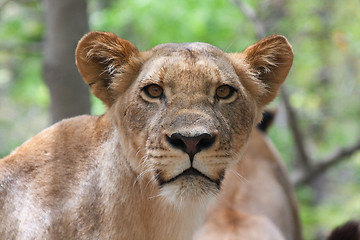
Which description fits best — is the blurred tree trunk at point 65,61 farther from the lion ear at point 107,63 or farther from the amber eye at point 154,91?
the amber eye at point 154,91

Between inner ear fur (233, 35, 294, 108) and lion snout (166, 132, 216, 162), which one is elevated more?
inner ear fur (233, 35, 294, 108)

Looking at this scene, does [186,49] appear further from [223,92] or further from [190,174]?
[190,174]

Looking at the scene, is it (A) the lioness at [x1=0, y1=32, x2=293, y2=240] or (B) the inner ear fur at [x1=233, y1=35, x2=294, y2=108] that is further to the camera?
(B) the inner ear fur at [x1=233, y1=35, x2=294, y2=108]

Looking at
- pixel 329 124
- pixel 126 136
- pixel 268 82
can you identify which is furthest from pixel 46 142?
A: pixel 329 124

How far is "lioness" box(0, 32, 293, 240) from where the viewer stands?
267cm

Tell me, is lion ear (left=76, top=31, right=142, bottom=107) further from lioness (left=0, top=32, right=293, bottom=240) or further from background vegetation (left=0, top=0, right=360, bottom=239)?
background vegetation (left=0, top=0, right=360, bottom=239)

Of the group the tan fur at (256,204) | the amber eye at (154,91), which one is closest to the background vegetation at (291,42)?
the tan fur at (256,204)

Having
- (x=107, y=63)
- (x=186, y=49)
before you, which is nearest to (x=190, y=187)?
(x=186, y=49)

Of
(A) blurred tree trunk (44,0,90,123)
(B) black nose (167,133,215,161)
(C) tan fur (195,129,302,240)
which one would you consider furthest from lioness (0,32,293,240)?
(A) blurred tree trunk (44,0,90,123)

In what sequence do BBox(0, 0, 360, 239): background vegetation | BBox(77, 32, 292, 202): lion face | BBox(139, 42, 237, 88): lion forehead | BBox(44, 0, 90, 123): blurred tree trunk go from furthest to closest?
1. BBox(0, 0, 360, 239): background vegetation
2. BBox(44, 0, 90, 123): blurred tree trunk
3. BBox(139, 42, 237, 88): lion forehead
4. BBox(77, 32, 292, 202): lion face

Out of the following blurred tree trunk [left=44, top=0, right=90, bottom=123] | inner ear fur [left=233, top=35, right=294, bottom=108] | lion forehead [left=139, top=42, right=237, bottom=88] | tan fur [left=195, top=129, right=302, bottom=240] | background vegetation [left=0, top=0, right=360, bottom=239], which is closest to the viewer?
lion forehead [left=139, top=42, right=237, bottom=88]

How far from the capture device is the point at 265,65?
330 centimetres

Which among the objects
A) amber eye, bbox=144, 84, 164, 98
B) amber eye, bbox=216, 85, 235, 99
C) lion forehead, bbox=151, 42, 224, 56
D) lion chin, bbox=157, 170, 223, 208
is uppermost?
lion forehead, bbox=151, 42, 224, 56

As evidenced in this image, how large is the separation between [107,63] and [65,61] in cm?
225
